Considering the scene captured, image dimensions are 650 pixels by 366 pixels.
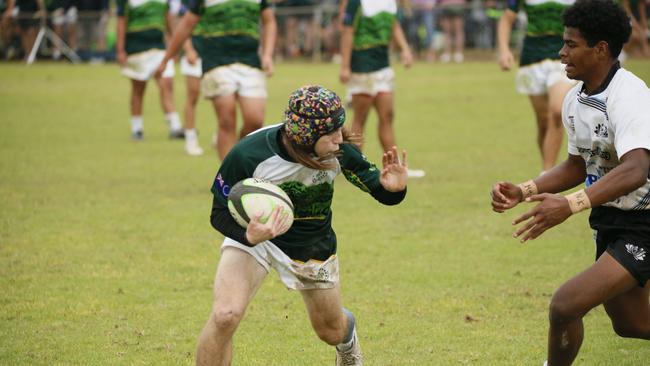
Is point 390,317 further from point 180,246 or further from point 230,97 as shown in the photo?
point 230,97

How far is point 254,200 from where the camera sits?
5.03 metres

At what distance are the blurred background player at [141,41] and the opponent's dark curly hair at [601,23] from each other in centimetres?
1156

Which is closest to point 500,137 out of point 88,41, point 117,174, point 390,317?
point 117,174

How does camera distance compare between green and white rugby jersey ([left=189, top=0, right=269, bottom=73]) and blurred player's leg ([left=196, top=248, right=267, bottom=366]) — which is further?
green and white rugby jersey ([left=189, top=0, right=269, bottom=73])

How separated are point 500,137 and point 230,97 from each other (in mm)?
6473

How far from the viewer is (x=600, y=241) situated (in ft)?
17.6

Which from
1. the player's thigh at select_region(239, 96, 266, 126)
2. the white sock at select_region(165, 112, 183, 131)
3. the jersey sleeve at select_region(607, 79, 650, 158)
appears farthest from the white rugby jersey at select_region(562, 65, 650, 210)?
the white sock at select_region(165, 112, 183, 131)

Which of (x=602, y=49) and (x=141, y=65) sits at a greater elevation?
(x=602, y=49)

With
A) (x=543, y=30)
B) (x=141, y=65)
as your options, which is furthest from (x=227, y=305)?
(x=141, y=65)

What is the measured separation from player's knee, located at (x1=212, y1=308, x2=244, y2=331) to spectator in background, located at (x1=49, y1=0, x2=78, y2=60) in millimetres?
27844

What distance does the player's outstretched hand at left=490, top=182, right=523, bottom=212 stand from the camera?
17.3 ft

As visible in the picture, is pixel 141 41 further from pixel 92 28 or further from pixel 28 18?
pixel 92 28

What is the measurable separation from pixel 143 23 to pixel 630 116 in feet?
40.4

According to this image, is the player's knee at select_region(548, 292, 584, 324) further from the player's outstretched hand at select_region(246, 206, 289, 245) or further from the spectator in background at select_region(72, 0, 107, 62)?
the spectator in background at select_region(72, 0, 107, 62)
